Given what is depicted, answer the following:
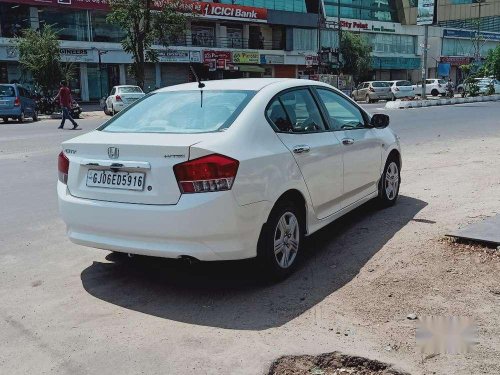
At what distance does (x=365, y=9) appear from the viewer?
229 feet

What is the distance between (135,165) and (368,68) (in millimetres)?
59800

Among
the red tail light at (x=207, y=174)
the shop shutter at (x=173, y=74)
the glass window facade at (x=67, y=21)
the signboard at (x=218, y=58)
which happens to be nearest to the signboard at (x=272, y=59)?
the signboard at (x=218, y=58)

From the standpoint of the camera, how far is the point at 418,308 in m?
3.85

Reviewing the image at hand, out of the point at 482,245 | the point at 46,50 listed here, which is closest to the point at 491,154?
the point at 482,245

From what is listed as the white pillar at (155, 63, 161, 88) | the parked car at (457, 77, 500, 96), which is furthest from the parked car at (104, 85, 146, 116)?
the parked car at (457, 77, 500, 96)

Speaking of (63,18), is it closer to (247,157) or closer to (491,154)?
(491,154)

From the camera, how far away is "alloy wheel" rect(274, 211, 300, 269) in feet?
14.5

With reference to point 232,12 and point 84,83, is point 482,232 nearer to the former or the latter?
point 84,83

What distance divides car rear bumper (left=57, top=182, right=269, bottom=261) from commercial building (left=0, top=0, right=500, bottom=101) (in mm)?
36977

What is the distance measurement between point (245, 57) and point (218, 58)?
3812 millimetres

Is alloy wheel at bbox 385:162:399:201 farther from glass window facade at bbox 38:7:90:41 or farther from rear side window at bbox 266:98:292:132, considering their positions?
glass window facade at bbox 38:7:90:41

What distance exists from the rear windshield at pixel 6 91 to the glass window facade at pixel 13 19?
15834mm

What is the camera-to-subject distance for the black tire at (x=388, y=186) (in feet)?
21.5

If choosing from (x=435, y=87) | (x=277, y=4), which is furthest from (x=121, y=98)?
(x=277, y=4)
